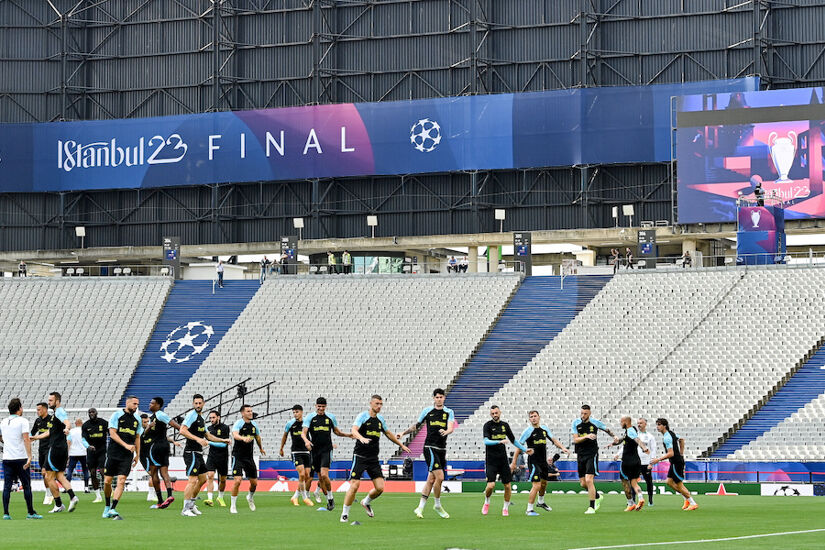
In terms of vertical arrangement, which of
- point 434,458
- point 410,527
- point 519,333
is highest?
point 519,333

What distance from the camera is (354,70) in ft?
231

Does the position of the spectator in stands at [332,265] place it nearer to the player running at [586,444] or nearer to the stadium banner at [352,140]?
the stadium banner at [352,140]

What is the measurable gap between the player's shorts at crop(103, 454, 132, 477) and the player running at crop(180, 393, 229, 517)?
1254mm

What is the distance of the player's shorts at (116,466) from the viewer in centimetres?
2419

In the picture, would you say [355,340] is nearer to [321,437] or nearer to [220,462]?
[220,462]

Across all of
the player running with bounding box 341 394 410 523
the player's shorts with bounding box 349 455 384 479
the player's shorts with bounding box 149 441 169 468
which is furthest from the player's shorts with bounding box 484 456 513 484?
the player's shorts with bounding box 149 441 169 468

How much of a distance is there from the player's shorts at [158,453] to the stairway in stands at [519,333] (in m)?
22.3

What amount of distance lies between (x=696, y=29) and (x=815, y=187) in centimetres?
1112

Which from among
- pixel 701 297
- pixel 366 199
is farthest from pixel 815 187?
pixel 366 199

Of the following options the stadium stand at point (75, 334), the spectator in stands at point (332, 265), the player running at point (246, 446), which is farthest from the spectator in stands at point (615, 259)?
the player running at point (246, 446)

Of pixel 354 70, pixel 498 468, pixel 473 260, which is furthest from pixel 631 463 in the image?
pixel 354 70

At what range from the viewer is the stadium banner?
64312mm

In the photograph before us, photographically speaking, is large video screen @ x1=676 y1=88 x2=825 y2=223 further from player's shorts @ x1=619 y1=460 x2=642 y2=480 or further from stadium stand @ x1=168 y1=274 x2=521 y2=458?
player's shorts @ x1=619 y1=460 x2=642 y2=480

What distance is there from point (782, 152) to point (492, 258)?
15080 millimetres
